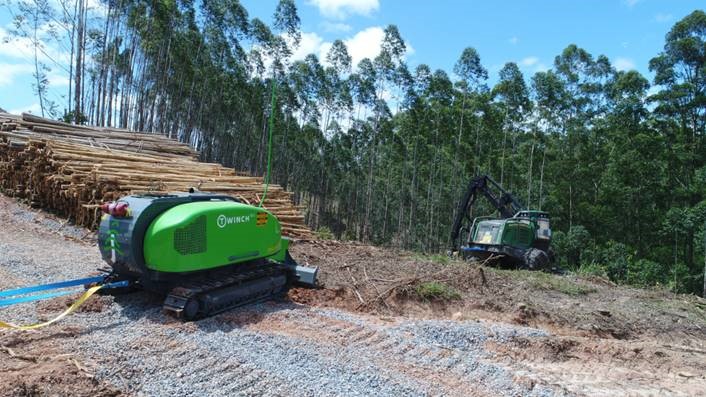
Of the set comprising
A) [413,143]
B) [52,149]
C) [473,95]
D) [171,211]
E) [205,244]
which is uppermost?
[473,95]

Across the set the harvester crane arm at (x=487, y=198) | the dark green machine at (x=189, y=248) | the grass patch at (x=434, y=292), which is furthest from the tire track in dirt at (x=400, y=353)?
the harvester crane arm at (x=487, y=198)

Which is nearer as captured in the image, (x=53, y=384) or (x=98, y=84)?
(x=53, y=384)

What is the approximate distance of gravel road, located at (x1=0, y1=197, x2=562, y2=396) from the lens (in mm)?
3908

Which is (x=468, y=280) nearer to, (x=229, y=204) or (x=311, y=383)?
(x=229, y=204)

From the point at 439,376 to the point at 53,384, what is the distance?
300 centimetres

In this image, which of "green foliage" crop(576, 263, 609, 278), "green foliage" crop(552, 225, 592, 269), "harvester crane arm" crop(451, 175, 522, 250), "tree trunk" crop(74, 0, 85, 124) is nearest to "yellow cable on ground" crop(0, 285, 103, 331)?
"green foliage" crop(576, 263, 609, 278)

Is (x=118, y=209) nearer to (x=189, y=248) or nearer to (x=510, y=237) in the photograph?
(x=189, y=248)

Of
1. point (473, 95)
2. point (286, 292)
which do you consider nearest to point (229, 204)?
point (286, 292)

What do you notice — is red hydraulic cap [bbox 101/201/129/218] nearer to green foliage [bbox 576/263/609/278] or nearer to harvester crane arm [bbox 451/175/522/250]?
green foliage [bbox 576/263/609/278]

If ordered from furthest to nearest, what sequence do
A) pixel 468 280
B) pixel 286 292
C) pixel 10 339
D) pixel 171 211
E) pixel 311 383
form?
pixel 468 280 → pixel 286 292 → pixel 171 211 → pixel 10 339 → pixel 311 383

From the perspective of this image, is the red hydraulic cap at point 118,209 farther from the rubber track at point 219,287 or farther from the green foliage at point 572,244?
the green foliage at point 572,244

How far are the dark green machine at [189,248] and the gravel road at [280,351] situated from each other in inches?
9.6

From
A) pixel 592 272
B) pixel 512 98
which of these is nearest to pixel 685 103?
pixel 512 98

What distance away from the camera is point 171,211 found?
5188 mm
